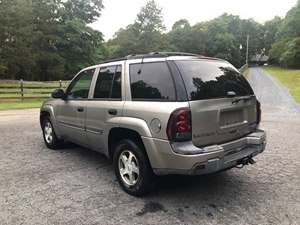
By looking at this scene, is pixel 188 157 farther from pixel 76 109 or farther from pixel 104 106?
pixel 76 109

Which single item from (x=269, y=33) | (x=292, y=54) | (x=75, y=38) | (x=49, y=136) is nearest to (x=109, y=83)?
(x=49, y=136)

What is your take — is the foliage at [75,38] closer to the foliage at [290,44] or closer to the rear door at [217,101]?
the foliage at [290,44]

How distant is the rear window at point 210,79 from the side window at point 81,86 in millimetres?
1880

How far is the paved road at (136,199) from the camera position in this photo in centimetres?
322

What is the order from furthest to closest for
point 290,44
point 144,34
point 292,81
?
point 144,34
point 290,44
point 292,81

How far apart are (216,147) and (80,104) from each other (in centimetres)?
250

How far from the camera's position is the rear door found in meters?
3.34

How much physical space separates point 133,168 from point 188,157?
0.94 m

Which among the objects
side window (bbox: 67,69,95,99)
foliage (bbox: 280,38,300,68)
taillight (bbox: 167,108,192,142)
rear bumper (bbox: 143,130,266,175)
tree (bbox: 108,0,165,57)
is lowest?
rear bumper (bbox: 143,130,266,175)

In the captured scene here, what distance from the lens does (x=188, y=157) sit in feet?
10.4

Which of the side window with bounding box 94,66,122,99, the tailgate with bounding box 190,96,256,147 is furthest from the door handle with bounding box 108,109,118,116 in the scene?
the tailgate with bounding box 190,96,256,147

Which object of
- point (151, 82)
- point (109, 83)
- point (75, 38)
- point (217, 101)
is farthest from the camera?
point (75, 38)

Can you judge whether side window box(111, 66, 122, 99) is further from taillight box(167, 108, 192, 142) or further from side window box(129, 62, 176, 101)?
taillight box(167, 108, 192, 142)

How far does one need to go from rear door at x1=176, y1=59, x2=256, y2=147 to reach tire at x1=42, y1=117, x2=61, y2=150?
11.8 ft
